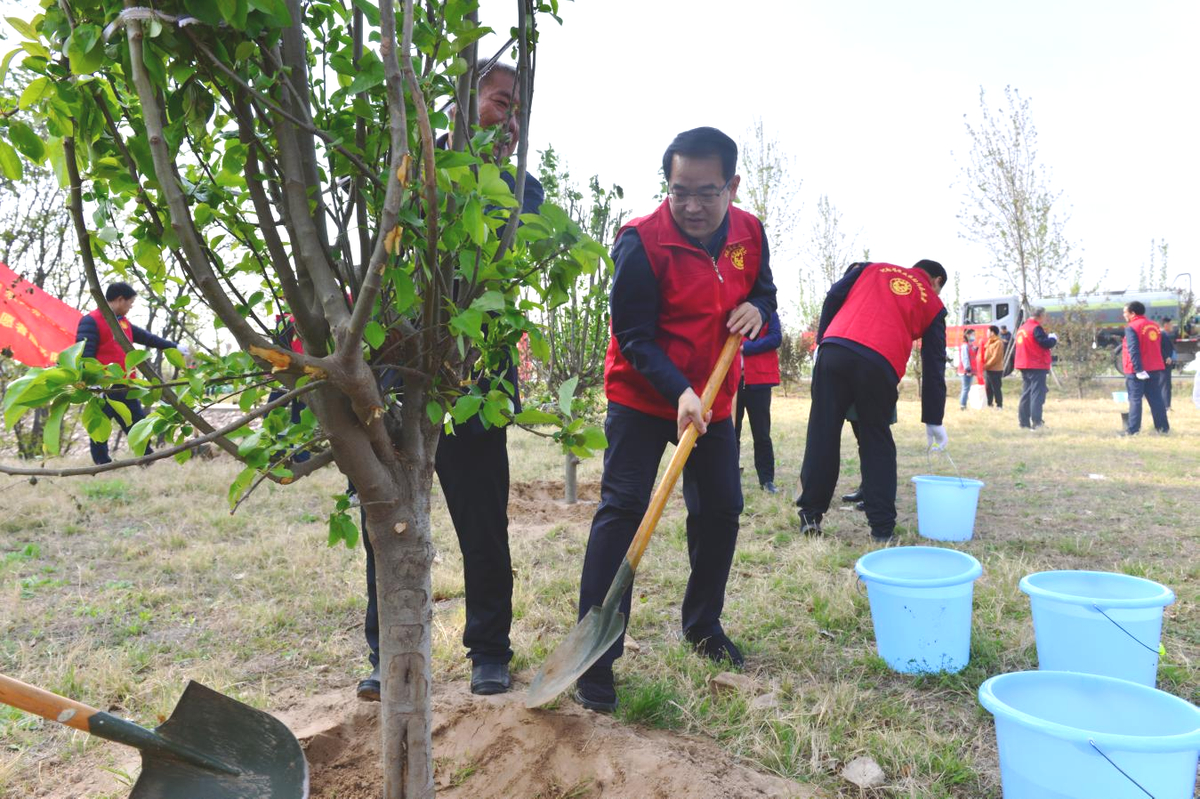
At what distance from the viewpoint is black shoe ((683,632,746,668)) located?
2604 millimetres

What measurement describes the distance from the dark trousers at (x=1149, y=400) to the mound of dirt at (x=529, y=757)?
10.1m

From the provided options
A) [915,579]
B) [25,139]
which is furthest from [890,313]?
[25,139]

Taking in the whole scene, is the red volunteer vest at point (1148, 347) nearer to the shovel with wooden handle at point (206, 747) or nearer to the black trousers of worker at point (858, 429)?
the black trousers of worker at point (858, 429)

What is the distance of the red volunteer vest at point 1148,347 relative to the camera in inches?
365

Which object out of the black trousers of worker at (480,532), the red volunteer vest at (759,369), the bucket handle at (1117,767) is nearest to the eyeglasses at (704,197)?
the black trousers of worker at (480,532)

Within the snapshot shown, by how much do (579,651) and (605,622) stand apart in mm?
120

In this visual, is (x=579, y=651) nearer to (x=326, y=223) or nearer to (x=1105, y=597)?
(x=326, y=223)

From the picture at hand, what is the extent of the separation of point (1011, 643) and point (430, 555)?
2.32 meters

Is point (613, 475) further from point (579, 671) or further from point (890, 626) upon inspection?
point (890, 626)

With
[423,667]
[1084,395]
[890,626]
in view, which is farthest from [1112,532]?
[1084,395]

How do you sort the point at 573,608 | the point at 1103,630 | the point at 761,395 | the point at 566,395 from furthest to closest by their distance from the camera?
the point at 761,395
the point at 573,608
the point at 1103,630
the point at 566,395

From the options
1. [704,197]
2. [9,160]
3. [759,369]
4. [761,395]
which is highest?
[704,197]

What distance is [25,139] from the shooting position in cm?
106

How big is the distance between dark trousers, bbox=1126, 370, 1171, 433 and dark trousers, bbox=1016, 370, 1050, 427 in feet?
3.50
